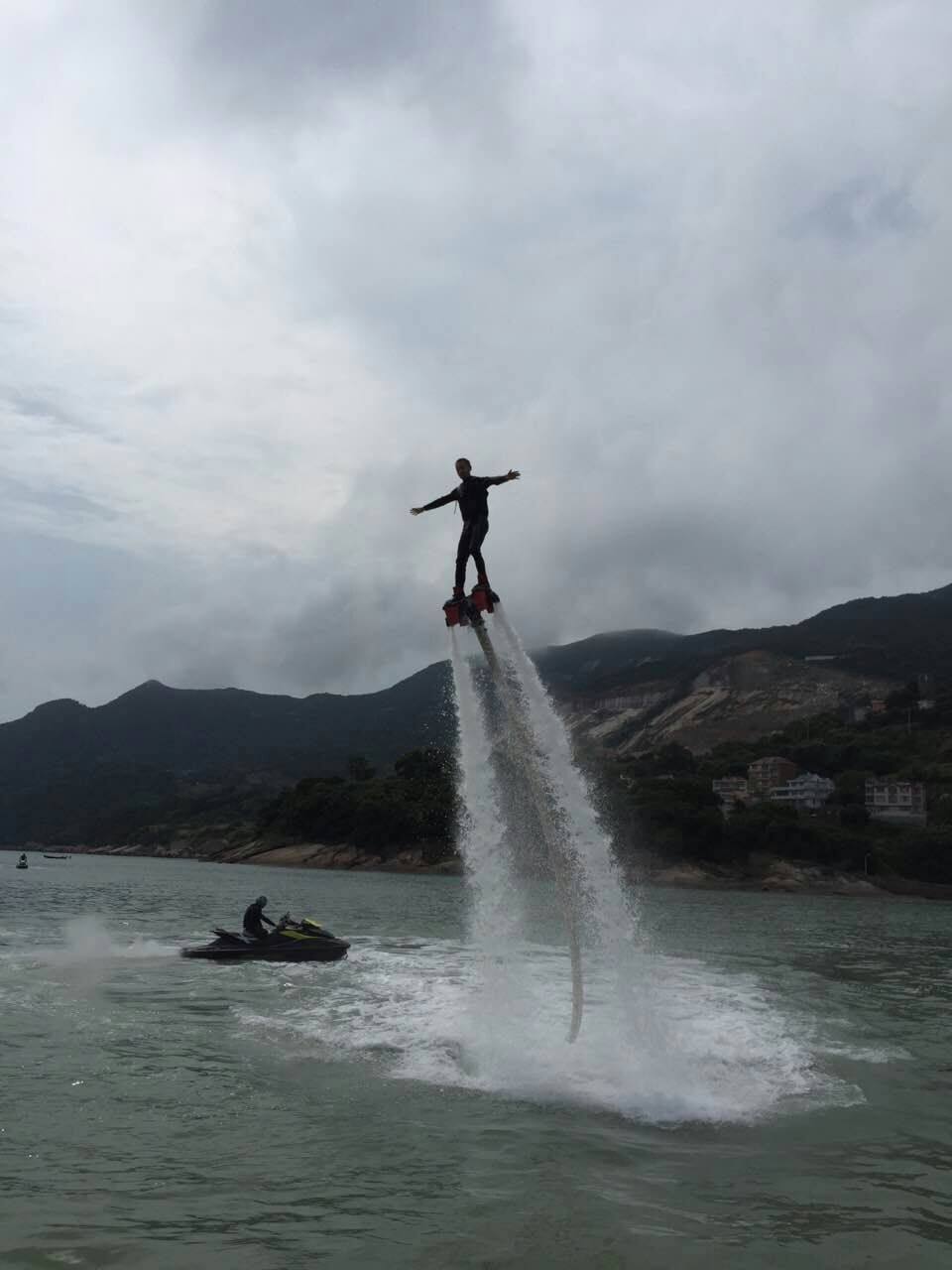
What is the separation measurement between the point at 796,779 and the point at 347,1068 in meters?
153

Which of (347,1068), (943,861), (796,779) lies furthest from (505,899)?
(796,779)

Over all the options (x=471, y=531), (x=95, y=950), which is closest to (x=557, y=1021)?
(x=471, y=531)

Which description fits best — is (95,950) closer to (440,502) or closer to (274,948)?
(274,948)

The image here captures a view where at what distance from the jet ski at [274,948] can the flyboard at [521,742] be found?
19176 mm

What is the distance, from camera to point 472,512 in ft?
52.2

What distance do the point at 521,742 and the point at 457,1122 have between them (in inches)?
230

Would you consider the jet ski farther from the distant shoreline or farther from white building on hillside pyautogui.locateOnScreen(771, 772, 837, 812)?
white building on hillside pyautogui.locateOnScreen(771, 772, 837, 812)

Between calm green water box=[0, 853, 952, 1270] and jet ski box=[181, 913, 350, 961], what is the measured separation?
2.81 metres

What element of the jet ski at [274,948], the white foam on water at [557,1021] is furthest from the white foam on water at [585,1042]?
the jet ski at [274,948]

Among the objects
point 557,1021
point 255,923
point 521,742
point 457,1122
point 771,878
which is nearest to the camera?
point 457,1122

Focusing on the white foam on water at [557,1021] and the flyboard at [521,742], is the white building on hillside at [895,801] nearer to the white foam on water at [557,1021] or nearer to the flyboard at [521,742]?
the white foam on water at [557,1021]

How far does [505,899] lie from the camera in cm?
2041

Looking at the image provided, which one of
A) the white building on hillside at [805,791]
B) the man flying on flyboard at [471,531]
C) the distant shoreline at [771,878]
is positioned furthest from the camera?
the white building on hillside at [805,791]

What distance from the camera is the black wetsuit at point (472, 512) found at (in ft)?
52.0
